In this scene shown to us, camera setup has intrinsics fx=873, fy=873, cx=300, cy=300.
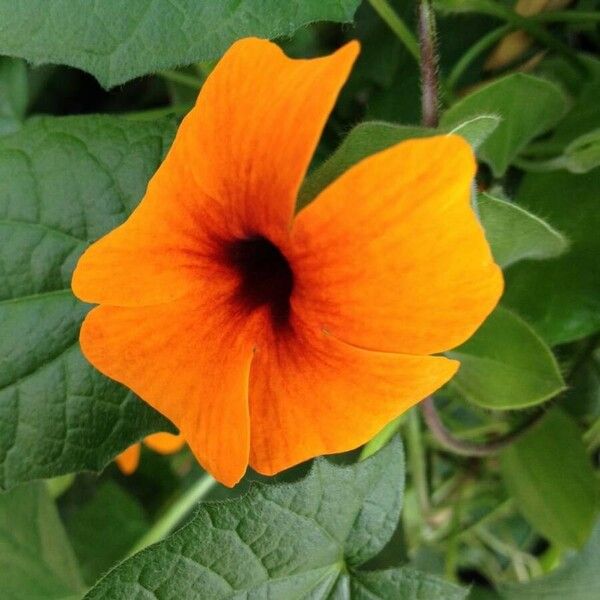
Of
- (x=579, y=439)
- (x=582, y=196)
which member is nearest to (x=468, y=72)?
(x=582, y=196)

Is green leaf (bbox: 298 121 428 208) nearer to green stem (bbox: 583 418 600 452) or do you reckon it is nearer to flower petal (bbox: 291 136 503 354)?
flower petal (bbox: 291 136 503 354)

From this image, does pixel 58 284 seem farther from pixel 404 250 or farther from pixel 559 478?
pixel 559 478

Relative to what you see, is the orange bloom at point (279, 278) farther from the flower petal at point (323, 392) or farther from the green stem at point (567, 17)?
the green stem at point (567, 17)

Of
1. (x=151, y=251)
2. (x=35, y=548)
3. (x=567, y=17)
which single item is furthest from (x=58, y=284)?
(x=567, y=17)

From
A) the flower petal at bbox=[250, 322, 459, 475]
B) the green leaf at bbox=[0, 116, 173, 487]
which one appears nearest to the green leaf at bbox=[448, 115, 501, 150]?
the flower petal at bbox=[250, 322, 459, 475]

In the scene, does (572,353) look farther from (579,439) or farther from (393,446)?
(393,446)

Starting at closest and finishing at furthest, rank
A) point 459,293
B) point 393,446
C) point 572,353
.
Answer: point 459,293, point 393,446, point 572,353
